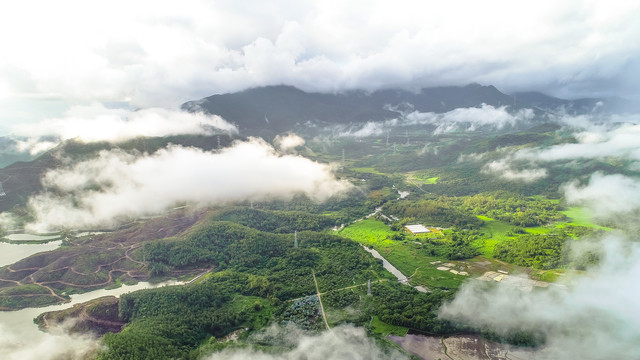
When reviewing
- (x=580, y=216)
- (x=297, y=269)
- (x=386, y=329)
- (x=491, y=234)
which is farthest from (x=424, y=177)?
(x=386, y=329)

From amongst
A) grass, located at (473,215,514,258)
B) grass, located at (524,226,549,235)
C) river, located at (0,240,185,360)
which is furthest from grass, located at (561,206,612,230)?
river, located at (0,240,185,360)

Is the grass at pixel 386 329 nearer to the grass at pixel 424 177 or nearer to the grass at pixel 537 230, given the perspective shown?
the grass at pixel 537 230

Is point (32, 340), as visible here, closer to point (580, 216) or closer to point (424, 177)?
point (580, 216)

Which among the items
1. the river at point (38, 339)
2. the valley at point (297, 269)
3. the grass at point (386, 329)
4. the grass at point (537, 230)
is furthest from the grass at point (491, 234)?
the river at point (38, 339)

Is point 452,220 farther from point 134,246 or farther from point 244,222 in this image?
point 134,246

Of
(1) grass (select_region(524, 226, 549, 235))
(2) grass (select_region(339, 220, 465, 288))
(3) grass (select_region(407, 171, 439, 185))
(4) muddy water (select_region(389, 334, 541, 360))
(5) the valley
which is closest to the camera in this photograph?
(4) muddy water (select_region(389, 334, 541, 360))

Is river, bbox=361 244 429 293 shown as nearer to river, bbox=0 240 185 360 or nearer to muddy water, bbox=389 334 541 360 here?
muddy water, bbox=389 334 541 360
